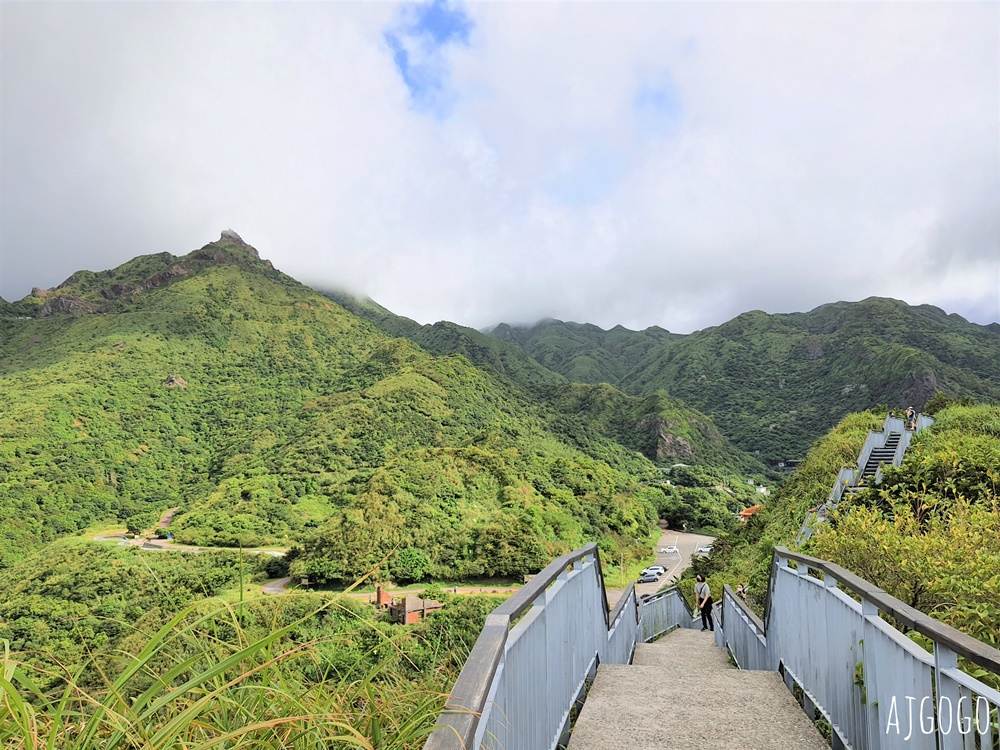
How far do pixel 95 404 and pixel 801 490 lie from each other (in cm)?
9750

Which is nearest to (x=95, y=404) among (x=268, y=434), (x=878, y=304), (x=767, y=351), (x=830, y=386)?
(x=268, y=434)

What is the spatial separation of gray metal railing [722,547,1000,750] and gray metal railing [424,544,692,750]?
4.70 ft

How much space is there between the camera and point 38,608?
43.4m

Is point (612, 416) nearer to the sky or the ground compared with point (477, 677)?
nearer to the sky

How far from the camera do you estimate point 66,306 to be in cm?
12488

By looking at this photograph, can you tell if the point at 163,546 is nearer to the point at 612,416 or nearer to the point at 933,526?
the point at 933,526

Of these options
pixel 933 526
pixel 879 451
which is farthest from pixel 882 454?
pixel 933 526

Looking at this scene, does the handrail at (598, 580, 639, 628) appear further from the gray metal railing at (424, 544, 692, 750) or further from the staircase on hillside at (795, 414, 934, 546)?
the staircase on hillside at (795, 414, 934, 546)

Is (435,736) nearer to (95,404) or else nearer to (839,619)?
(839,619)

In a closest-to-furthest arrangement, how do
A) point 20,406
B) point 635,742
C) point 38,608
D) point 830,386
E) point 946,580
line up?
1. point 635,742
2. point 946,580
3. point 38,608
4. point 20,406
5. point 830,386

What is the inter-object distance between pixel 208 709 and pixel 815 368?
151253 mm

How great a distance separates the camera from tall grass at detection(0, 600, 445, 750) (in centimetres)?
141

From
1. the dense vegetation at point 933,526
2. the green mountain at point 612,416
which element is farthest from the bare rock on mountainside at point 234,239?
the dense vegetation at point 933,526

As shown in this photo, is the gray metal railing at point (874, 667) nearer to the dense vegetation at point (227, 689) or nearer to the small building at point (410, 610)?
the dense vegetation at point (227, 689)
